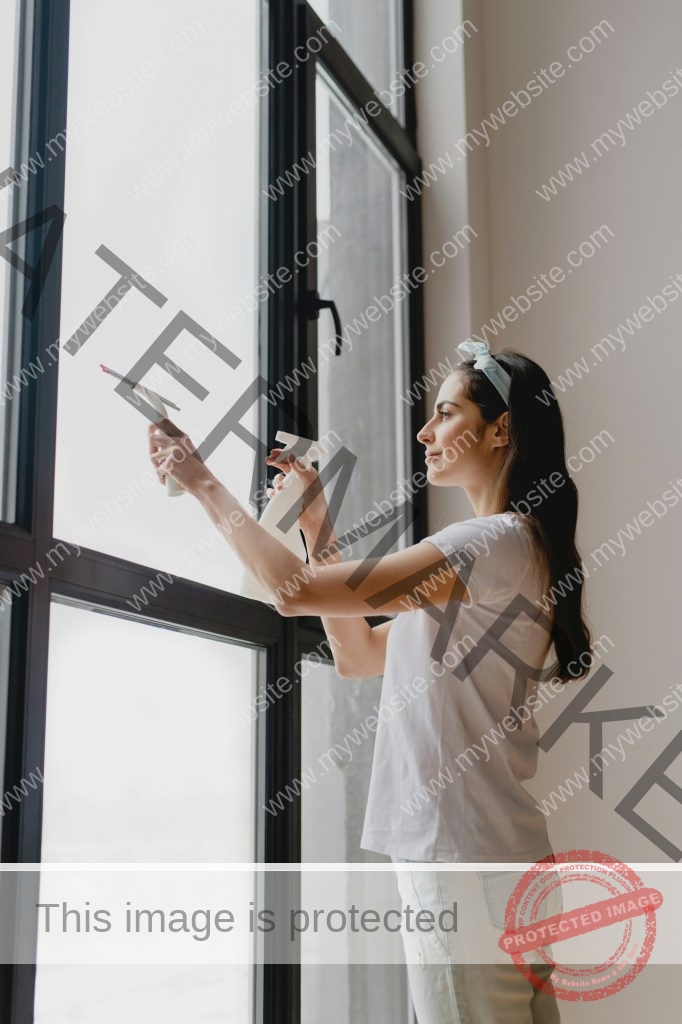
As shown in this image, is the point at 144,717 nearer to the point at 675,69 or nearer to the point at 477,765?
the point at 477,765

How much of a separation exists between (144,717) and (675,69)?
2.04 metres

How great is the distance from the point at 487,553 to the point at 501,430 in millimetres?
256

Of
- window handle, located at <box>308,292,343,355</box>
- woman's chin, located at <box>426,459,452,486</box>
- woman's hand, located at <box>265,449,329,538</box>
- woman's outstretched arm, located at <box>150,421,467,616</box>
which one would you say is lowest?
woman's outstretched arm, located at <box>150,421,467,616</box>

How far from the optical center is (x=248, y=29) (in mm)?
1788

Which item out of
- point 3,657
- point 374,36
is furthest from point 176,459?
point 374,36

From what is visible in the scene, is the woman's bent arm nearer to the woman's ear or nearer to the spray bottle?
the spray bottle

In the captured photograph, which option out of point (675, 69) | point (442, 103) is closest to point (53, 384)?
point (442, 103)

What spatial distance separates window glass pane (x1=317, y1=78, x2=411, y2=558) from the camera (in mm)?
2025

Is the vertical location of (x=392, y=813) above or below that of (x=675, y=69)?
below

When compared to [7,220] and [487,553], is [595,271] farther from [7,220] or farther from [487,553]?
[7,220]

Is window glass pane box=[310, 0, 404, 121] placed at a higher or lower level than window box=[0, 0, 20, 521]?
higher

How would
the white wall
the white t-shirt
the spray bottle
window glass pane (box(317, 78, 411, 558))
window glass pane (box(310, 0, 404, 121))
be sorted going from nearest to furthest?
the white t-shirt → the spray bottle → window glass pane (box(317, 78, 411, 558)) → window glass pane (box(310, 0, 404, 121)) → the white wall

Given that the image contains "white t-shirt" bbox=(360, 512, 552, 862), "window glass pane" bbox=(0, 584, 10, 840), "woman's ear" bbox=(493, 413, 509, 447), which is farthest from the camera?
"woman's ear" bbox=(493, 413, 509, 447)

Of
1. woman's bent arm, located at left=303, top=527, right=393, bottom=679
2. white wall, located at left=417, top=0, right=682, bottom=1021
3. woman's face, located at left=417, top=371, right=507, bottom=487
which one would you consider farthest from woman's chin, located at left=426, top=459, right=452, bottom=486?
white wall, located at left=417, top=0, right=682, bottom=1021
